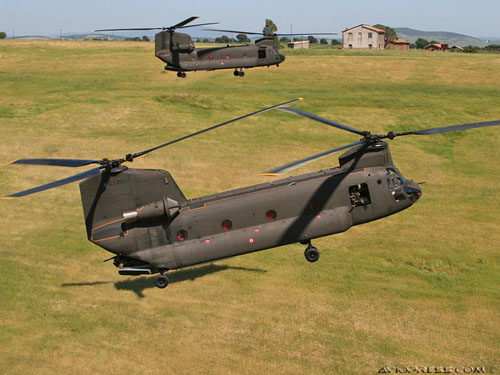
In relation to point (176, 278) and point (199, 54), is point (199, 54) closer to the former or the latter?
point (199, 54)

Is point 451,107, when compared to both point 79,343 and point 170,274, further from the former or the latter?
point 79,343

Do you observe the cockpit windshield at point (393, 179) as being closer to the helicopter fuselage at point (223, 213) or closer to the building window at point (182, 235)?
the helicopter fuselage at point (223, 213)

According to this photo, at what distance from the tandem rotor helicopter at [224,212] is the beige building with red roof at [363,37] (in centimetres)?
10361

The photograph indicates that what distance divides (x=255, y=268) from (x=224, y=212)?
6.75 meters

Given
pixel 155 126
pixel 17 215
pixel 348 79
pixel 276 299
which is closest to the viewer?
pixel 276 299

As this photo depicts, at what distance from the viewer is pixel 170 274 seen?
23.2 m

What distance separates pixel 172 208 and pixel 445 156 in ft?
93.7

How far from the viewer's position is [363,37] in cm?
11375

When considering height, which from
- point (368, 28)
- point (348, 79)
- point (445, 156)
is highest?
point (368, 28)

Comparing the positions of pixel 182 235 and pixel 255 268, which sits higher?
pixel 182 235

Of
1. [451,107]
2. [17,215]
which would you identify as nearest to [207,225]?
[17,215]

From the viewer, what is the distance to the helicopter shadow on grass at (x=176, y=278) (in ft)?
72.3

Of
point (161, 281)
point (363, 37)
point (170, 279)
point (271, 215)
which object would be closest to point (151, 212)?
point (161, 281)

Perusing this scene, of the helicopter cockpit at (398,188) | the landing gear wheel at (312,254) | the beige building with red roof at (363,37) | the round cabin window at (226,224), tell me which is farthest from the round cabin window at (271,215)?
the beige building with red roof at (363,37)
